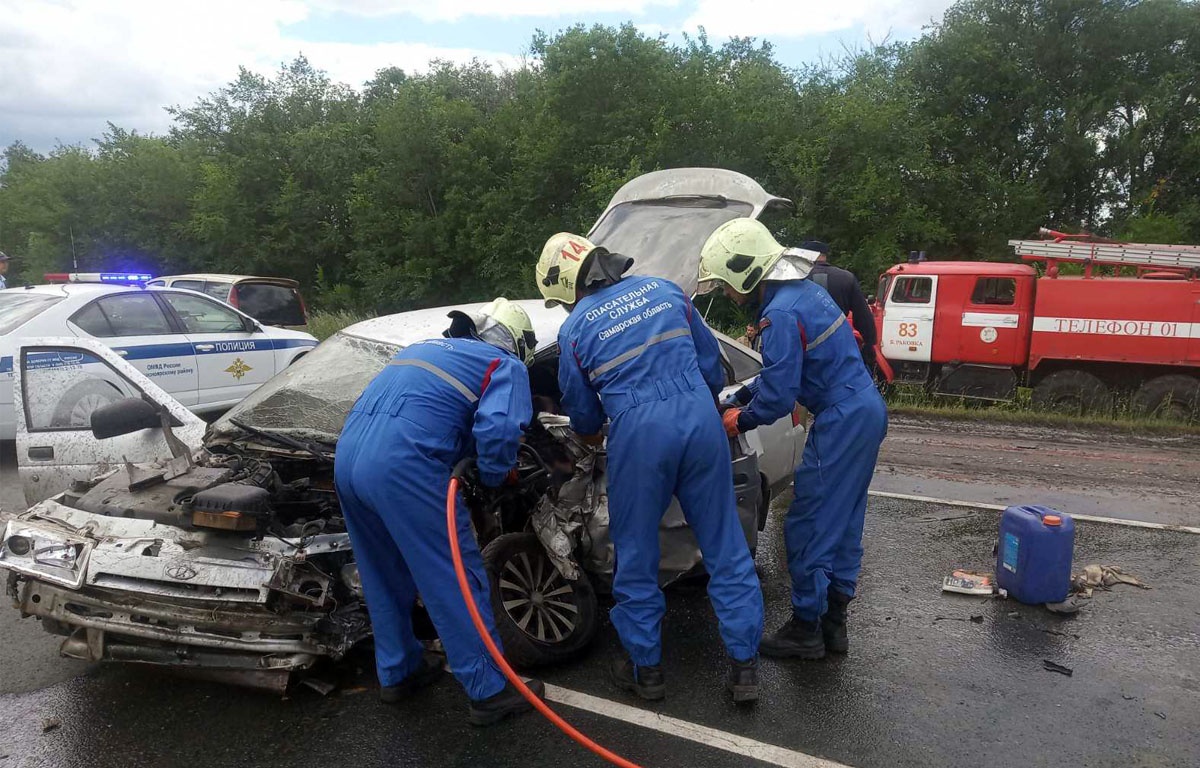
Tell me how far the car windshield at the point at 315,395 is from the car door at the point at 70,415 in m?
0.36

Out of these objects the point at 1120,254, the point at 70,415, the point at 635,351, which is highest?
the point at 1120,254

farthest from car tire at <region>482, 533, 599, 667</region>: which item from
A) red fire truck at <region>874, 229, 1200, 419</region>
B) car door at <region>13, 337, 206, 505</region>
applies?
red fire truck at <region>874, 229, 1200, 419</region>

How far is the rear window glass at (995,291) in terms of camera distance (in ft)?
37.5

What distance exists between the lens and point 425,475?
121 inches

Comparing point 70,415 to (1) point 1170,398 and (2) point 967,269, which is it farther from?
(1) point 1170,398

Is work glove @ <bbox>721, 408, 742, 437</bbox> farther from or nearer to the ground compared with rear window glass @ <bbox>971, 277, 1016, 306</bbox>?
nearer to the ground

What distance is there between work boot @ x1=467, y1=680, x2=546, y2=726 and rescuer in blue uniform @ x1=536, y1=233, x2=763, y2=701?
48 cm

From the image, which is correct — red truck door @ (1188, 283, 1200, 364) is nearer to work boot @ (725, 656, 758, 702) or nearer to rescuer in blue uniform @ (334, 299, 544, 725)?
work boot @ (725, 656, 758, 702)

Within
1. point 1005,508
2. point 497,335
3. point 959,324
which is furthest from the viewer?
point 959,324

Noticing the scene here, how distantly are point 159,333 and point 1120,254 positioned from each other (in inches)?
451

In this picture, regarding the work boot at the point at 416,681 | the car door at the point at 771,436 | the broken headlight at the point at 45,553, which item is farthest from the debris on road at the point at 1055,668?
the broken headlight at the point at 45,553

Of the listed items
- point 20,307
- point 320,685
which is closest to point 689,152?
point 20,307

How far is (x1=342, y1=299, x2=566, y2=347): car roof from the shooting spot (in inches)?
176

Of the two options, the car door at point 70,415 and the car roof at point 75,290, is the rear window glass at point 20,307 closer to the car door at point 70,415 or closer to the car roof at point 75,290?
the car roof at point 75,290
